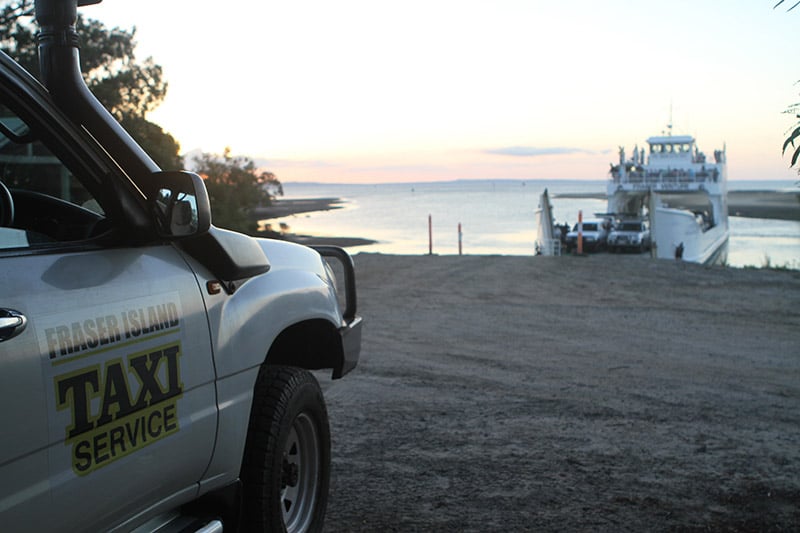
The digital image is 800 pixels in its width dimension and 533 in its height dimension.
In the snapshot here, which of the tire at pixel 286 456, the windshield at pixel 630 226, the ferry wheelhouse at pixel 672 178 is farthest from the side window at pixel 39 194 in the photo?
the ferry wheelhouse at pixel 672 178

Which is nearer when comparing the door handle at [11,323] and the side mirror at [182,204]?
the door handle at [11,323]

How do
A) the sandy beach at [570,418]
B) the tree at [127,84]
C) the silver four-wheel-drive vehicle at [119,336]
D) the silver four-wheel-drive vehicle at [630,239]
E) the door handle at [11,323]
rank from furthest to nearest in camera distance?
the silver four-wheel-drive vehicle at [630,239] → the tree at [127,84] → the sandy beach at [570,418] → the silver four-wheel-drive vehicle at [119,336] → the door handle at [11,323]

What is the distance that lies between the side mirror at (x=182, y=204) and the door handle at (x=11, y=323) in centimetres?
66

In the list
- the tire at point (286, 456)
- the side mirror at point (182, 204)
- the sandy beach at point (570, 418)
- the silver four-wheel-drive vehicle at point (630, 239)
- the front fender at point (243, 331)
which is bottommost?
the silver four-wheel-drive vehicle at point (630, 239)

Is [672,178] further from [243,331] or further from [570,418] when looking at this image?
[243,331]

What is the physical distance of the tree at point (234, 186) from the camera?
2468 centimetres

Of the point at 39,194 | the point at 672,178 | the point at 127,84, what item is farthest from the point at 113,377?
the point at 672,178

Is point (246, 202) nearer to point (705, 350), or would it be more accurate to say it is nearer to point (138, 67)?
point (138, 67)

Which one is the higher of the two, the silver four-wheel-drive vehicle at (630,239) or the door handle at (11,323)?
the door handle at (11,323)

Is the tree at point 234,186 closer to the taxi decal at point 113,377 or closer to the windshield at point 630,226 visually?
the windshield at point 630,226

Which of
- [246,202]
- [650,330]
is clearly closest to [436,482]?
[650,330]

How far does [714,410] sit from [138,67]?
17720mm

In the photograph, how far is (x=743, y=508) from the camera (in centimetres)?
445

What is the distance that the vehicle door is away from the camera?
2.03m
